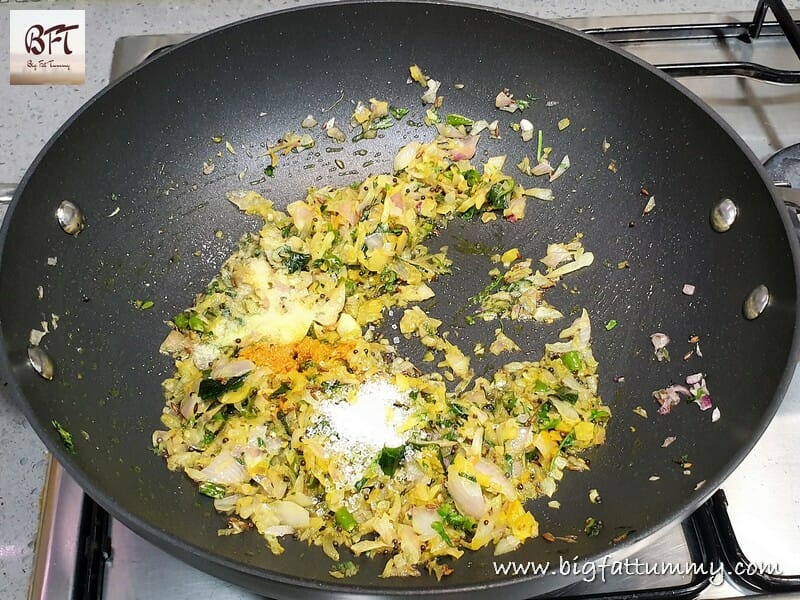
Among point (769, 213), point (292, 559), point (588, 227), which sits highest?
point (588, 227)

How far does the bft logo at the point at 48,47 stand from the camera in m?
1.53

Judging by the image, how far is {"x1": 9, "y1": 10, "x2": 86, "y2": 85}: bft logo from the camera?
1528mm

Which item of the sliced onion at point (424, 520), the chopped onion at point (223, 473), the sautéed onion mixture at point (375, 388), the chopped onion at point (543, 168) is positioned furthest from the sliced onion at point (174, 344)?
the chopped onion at point (543, 168)

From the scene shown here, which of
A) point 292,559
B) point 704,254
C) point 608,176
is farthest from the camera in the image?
point 608,176

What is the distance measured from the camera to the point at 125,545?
0.99 meters

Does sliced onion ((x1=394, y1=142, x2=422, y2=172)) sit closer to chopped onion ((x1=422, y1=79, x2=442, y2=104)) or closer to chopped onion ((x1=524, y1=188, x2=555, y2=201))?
chopped onion ((x1=422, y1=79, x2=442, y2=104))

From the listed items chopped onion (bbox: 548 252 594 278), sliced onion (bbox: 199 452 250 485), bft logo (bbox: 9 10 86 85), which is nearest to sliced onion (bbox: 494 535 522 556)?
sliced onion (bbox: 199 452 250 485)

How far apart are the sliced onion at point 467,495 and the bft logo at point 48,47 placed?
1.13 m

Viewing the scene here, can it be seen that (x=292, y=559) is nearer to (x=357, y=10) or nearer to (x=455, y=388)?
(x=455, y=388)

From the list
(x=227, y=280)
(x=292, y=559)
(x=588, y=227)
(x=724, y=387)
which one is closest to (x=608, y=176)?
(x=588, y=227)

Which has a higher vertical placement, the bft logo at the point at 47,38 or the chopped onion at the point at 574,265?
the bft logo at the point at 47,38

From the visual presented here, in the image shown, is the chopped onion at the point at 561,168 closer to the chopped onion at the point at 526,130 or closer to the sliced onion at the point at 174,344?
the chopped onion at the point at 526,130

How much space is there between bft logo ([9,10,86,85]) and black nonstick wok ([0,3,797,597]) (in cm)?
44

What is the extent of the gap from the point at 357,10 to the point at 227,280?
0.51 metres
